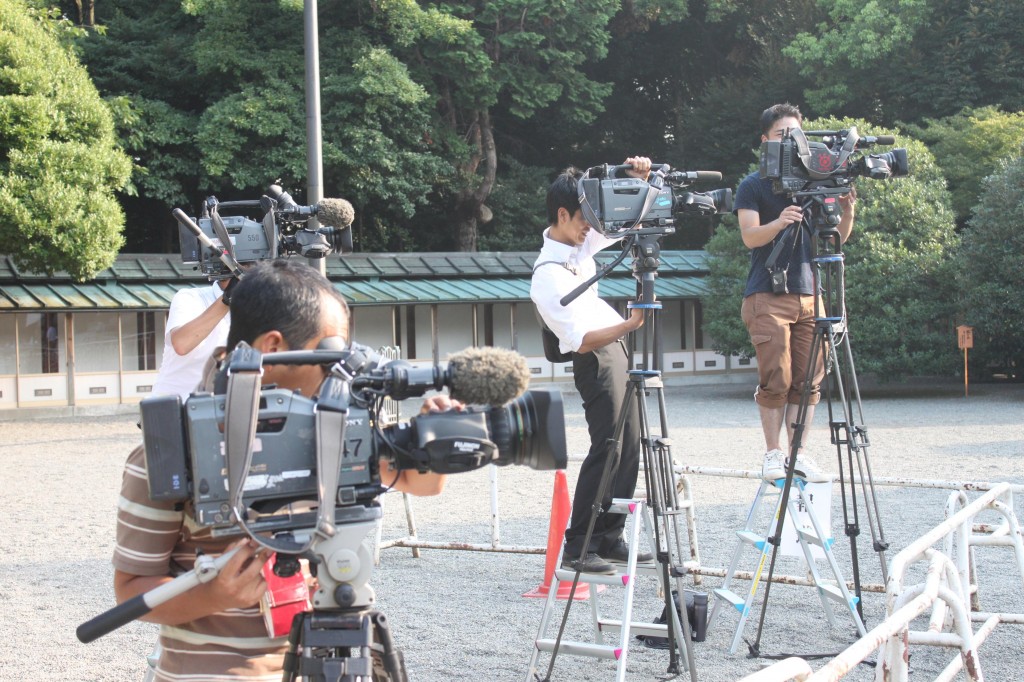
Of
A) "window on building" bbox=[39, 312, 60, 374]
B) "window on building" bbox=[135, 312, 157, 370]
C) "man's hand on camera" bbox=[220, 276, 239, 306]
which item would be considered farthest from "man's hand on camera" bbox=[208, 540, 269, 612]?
"window on building" bbox=[135, 312, 157, 370]

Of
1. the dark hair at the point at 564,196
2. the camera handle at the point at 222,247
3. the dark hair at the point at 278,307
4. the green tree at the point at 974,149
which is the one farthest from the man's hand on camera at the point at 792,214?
the green tree at the point at 974,149

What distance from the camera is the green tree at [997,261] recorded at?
20359 mm

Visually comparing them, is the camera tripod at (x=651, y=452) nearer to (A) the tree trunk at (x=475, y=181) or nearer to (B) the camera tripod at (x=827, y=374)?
(B) the camera tripod at (x=827, y=374)

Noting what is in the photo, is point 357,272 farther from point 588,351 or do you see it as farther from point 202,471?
point 202,471

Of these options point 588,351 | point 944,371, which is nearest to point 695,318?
point 944,371

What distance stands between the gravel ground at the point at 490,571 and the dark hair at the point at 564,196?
7.05ft

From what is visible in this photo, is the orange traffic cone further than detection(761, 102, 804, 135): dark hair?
Yes

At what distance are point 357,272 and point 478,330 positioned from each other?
3488 mm

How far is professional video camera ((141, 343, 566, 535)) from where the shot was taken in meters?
2.01

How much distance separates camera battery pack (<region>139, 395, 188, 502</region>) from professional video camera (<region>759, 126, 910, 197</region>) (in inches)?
143

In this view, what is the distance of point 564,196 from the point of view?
500 cm

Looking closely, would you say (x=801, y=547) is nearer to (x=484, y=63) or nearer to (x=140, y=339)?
(x=140, y=339)

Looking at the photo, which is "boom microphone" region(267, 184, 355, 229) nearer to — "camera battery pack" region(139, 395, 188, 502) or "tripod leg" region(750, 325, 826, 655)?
"tripod leg" region(750, 325, 826, 655)

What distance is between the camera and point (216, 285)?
518cm
